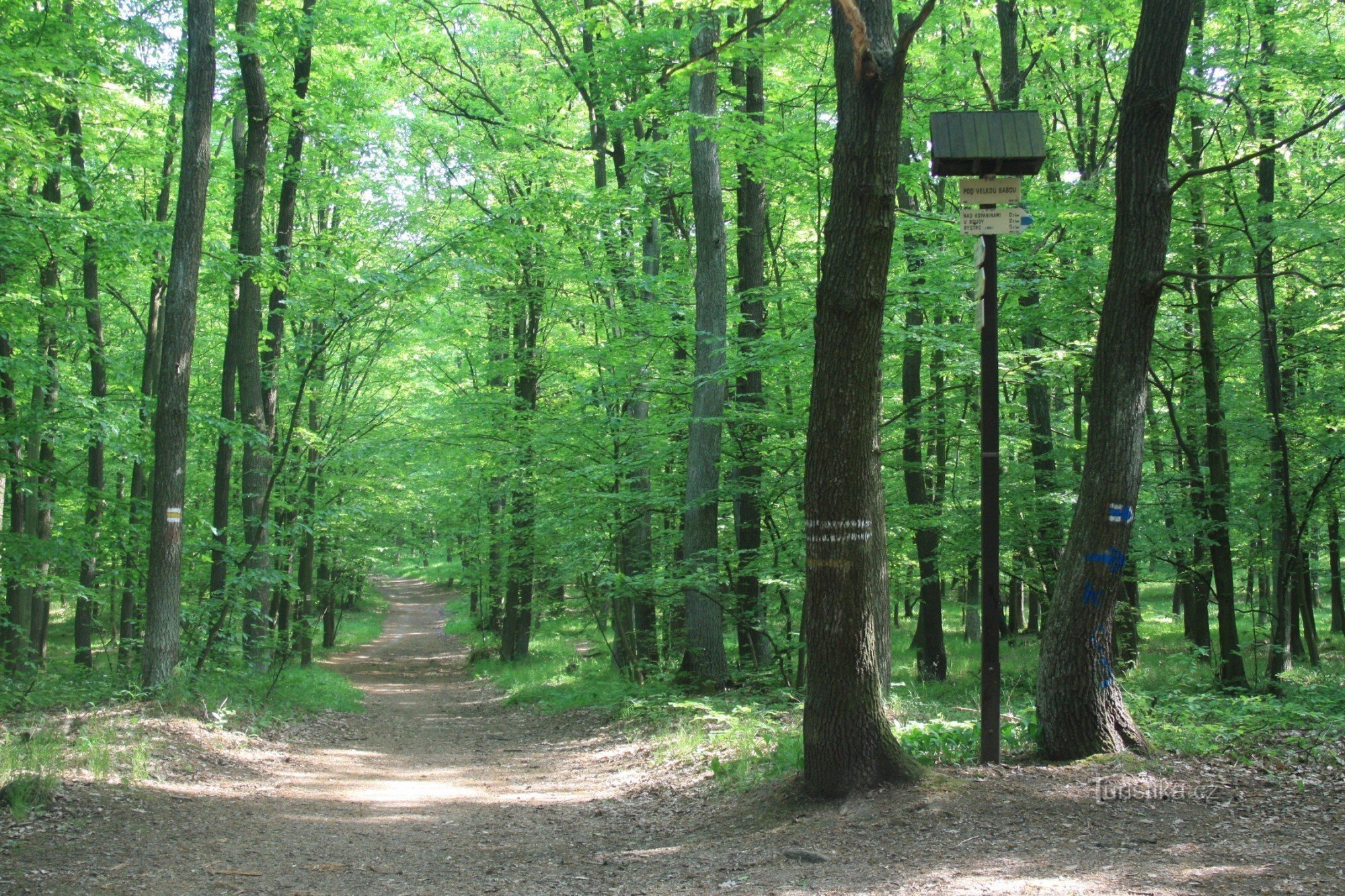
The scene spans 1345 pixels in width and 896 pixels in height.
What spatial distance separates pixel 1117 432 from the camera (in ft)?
17.9

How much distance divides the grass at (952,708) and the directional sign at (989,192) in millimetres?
3466

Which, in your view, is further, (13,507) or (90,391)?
(90,391)

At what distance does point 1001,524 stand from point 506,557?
31.9ft

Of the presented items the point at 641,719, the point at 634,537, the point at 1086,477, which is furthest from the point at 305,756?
the point at 1086,477

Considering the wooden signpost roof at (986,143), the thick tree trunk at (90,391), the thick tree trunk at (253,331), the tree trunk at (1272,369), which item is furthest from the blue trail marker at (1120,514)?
the thick tree trunk at (90,391)

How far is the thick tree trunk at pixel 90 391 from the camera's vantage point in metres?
10.4

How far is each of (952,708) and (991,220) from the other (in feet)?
17.8

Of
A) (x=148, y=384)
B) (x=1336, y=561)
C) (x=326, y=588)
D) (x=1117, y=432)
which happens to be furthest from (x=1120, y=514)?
(x=326, y=588)

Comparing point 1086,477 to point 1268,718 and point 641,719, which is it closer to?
point 1268,718

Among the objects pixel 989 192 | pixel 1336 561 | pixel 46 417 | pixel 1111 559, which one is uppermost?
pixel 989 192

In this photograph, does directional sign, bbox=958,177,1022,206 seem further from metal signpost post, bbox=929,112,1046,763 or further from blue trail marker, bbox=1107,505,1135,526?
blue trail marker, bbox=1107,505,1135,526

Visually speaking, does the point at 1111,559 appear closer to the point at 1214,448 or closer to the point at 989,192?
the point at 989,192

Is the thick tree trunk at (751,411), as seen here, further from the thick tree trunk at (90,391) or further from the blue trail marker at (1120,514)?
the thick tree trunk at (90,391)

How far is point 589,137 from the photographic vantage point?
17094mm
